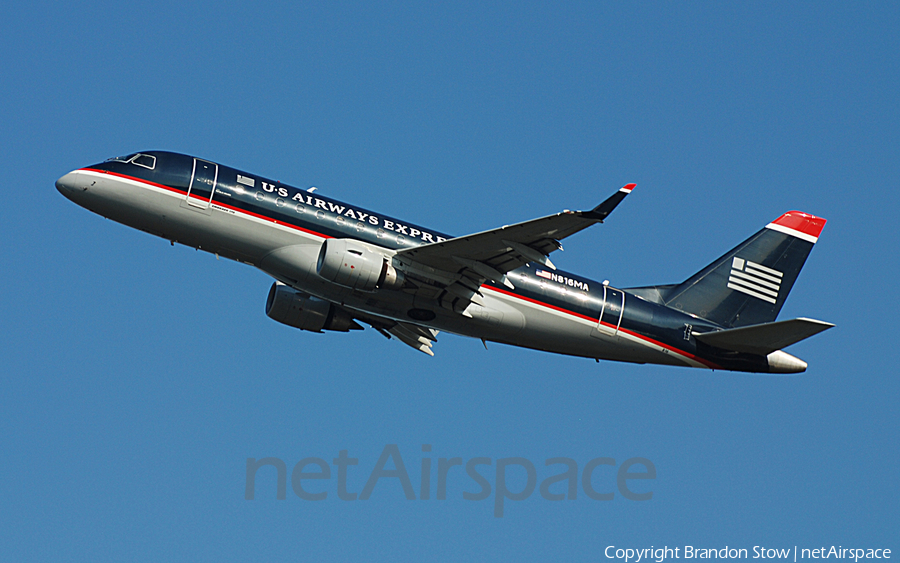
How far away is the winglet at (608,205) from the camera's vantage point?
2716 centimetres

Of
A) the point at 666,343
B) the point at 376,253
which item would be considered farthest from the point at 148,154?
the point at 666,343

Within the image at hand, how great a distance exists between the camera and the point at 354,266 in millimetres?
31594

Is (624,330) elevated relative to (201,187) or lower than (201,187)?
lower

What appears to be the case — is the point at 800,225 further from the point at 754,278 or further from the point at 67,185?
the point at 67,185

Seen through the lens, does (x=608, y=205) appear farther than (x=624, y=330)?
No

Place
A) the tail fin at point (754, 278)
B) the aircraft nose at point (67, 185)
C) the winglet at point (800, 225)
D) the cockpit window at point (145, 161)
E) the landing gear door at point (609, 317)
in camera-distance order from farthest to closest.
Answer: the winglet at point (800, 225) → the tail fin at point (754, 278) → the landing gear door at point (609, 317) → the cockpit window at point (145, 161) → the aircraft nose at point (67, 185)

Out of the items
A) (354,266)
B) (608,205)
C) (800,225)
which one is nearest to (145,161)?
(354,266)

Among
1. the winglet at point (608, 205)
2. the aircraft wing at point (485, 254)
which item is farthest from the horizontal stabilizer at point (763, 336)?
the winglet at point (608, 205)

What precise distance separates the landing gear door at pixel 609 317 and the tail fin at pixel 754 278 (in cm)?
380

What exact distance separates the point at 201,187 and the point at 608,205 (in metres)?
14.8

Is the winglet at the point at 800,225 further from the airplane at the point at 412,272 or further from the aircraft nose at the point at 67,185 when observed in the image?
the aircraft nose at the point at 67,185

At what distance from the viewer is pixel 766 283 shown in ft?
133

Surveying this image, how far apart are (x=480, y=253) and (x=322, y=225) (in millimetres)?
6055

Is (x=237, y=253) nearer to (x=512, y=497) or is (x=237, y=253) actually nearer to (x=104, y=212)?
(x=104, y=212)
